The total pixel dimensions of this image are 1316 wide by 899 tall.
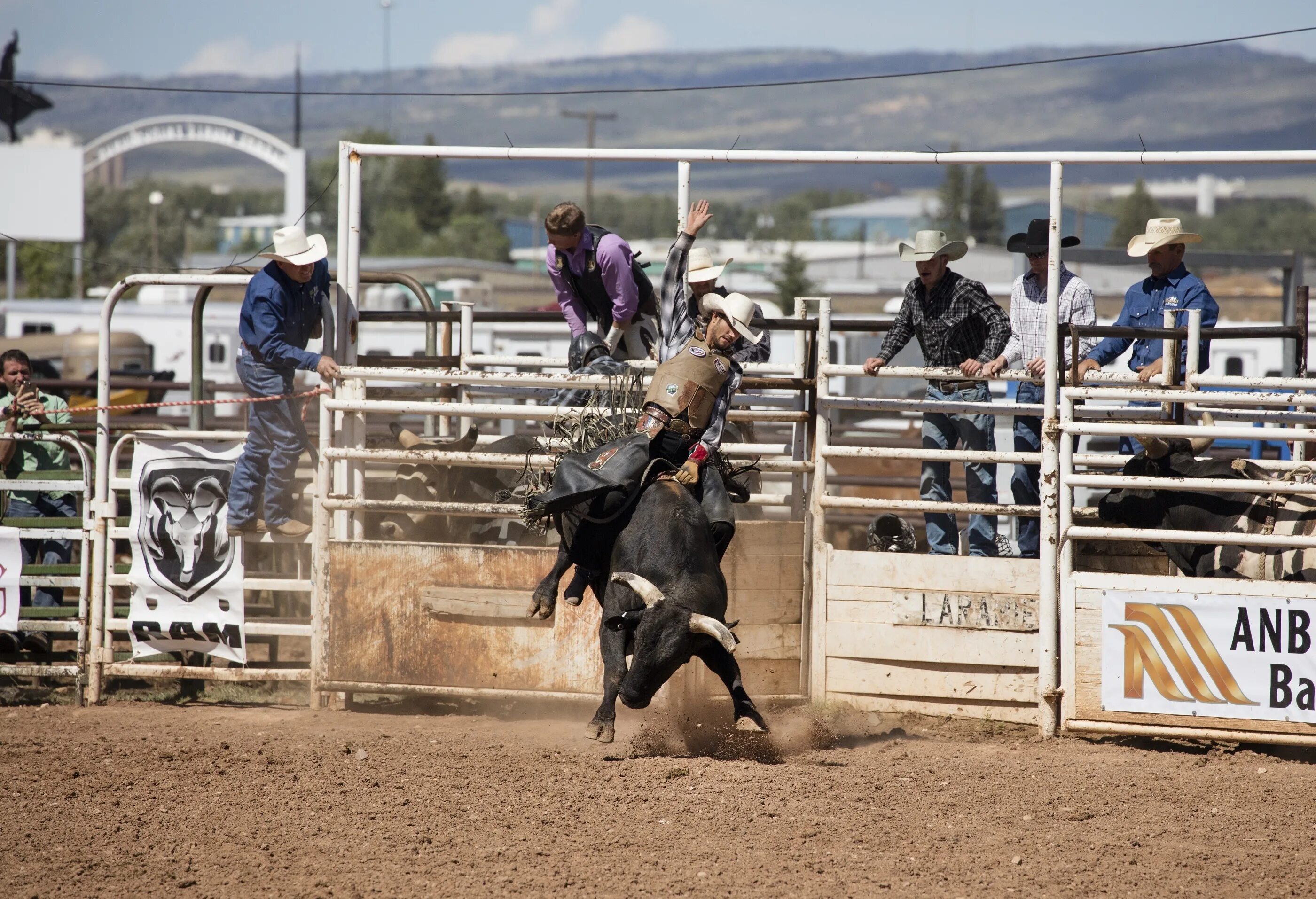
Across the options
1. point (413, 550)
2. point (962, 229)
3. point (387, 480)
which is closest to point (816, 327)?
point (413, 550)

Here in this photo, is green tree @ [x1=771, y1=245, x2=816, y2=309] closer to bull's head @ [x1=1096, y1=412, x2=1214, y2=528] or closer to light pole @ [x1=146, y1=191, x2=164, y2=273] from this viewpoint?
light pole @ [x1=146, y1=191, x2=164, y2=273]

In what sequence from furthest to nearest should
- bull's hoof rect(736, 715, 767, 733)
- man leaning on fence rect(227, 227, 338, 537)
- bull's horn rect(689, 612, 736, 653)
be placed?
man leaning on fence rect(227, 227, 338, 537) < bull's hoof rect(736, 715, 767, 733) < bull's horn rect(689, 612, 736, 653)

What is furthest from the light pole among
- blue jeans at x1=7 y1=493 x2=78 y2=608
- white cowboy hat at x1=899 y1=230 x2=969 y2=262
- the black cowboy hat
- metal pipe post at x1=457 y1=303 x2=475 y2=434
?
white cowboy hat at x1=899 y1=230 x2=969 y2=262

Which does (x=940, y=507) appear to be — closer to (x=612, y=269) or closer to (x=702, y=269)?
(x=702, y=269)

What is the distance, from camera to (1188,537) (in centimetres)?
698

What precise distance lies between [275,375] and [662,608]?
3.17m

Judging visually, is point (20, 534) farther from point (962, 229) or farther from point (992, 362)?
point (962, 229)

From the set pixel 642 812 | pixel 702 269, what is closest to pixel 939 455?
pixel 702 269

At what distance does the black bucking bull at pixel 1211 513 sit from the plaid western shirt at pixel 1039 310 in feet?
3.03

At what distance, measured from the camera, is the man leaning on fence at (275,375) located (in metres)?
7.98

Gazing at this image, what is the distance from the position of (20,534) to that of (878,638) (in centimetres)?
518

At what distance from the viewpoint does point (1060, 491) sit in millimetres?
7234

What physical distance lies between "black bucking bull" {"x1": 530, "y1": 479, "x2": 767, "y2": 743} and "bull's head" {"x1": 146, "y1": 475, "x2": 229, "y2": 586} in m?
2.81

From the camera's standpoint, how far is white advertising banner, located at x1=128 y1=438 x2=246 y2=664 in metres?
8.20
